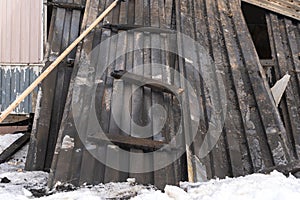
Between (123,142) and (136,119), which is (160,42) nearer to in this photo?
(136,119)

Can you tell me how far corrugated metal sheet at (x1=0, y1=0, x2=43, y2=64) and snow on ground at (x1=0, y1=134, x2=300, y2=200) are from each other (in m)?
6.54

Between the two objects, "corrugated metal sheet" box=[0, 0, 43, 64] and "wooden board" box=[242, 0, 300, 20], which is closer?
"wooden board" box=[242, 0, 300, 20]

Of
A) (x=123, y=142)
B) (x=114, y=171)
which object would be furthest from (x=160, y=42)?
(x=114, y=171)

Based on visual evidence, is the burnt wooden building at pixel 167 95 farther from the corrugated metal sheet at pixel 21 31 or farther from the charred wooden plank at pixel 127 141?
the corrugated metal sheet at pixel 21 31

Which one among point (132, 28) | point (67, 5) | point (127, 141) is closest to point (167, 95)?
point (127, 141)

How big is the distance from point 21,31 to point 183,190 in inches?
314

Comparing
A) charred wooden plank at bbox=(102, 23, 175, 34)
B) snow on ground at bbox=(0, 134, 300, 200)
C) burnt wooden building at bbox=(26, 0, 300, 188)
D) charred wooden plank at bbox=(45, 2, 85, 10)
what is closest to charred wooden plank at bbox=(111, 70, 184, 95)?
burnt wooden building at bbox=(26, 0, 300, 188)

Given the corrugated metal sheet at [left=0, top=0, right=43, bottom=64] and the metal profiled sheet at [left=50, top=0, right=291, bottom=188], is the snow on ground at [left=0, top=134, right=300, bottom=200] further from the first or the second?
the corrugated metal sheet at [left=0, top=0, right=43, bottom=64]

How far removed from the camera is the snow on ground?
203 centimetres

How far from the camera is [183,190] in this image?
7.74ft

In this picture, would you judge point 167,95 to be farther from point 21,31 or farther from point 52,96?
point 21,31

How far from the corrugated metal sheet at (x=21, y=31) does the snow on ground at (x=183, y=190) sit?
6.54m

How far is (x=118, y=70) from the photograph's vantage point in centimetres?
362

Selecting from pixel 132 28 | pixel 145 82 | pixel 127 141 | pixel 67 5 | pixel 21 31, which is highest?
pixel 21 31
